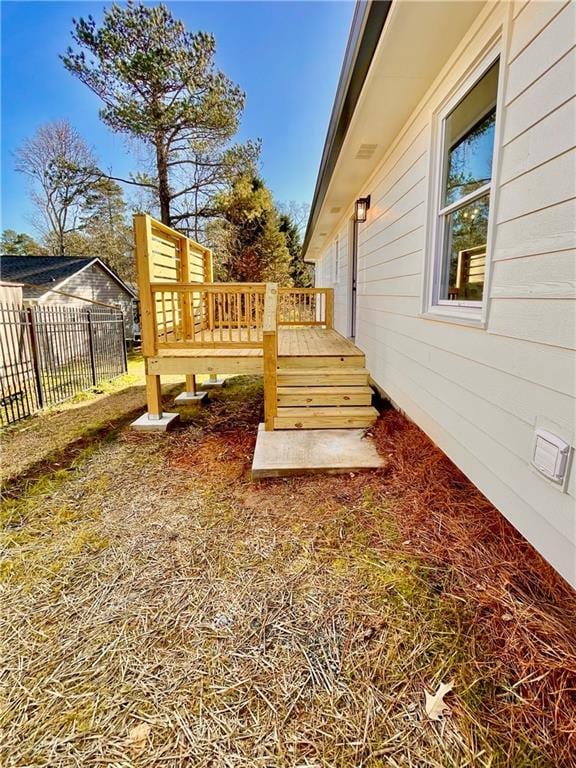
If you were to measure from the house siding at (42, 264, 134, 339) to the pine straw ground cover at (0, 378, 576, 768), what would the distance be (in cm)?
1121

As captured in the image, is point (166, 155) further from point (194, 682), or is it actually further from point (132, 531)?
point (194, 682)

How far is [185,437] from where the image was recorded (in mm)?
4207

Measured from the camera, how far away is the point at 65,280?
13078 mm

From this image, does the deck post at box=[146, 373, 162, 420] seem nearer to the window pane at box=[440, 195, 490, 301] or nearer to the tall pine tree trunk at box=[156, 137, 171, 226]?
the window pane at box=[440, 195, 490, 301]

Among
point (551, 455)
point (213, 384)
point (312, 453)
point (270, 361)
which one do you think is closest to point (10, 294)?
point (213, 384)

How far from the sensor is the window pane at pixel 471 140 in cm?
218

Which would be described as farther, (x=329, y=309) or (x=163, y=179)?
(x=163, y=179)

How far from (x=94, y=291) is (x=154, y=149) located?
237 inches

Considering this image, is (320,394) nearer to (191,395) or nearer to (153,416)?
(153,416)

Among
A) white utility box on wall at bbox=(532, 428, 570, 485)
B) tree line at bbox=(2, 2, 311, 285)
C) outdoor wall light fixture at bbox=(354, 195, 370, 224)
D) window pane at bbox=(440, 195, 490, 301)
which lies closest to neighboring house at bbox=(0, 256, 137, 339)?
tree line at bbox=(2, 2, 311, 285)

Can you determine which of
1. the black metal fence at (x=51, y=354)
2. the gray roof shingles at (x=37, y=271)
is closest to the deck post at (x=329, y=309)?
the black metal fence at (x=51, y=354)

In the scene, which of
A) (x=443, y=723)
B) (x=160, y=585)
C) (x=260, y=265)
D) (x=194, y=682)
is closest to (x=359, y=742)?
(x=443, y=723)

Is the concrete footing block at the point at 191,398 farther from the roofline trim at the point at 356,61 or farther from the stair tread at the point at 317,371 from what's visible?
the roofline trim at the point at 356,61

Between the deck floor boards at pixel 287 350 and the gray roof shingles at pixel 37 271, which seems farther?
the gray roof shingles at pixel 37 271
